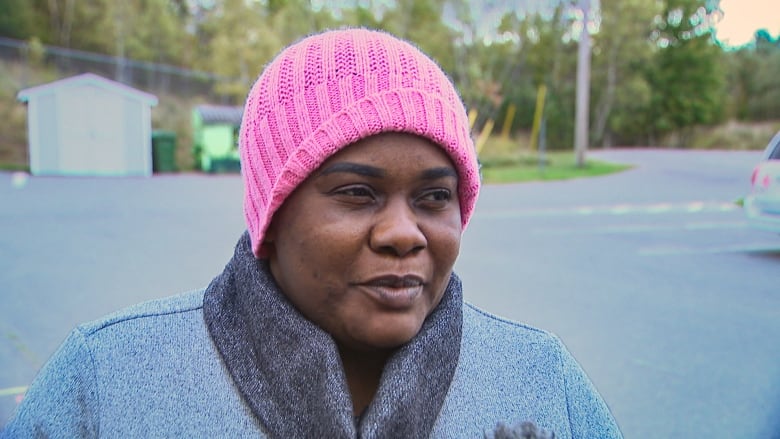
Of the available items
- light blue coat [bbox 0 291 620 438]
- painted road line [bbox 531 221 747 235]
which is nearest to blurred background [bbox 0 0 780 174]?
painted road line [bbox 531 221 747 235]

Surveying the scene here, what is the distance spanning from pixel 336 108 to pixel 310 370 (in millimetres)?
468

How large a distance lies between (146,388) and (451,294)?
62 cm

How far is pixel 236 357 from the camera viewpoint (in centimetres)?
142

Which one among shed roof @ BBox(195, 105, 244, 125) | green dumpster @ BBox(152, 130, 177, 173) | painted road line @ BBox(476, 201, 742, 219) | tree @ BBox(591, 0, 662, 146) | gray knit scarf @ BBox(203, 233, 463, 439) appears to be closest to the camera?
gray knit scarf @ BBox(203, 233, 463, 439)

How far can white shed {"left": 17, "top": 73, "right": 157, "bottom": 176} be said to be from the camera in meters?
8.77

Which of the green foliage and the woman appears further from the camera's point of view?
the green foliage

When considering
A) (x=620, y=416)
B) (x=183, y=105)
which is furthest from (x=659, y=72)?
(x=183, y=105)

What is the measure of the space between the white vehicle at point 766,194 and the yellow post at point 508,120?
90.6 feet

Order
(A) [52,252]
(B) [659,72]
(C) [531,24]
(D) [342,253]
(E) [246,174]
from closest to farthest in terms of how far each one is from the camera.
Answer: (D) [342,253] → (E) [246,174] → (A) [52,252] → (B) [659,72] → (C) [531,24]

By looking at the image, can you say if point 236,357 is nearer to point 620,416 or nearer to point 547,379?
point 547,379

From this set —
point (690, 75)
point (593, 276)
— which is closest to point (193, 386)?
point (593, 276)

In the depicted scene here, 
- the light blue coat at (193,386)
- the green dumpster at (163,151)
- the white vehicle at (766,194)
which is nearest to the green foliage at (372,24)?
the green dumpster at (163,151)

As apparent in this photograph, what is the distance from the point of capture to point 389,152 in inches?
52.7

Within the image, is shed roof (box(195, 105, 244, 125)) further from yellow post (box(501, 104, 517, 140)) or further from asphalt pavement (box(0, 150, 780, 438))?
yellow post (box(501, 104, 517, 140))
